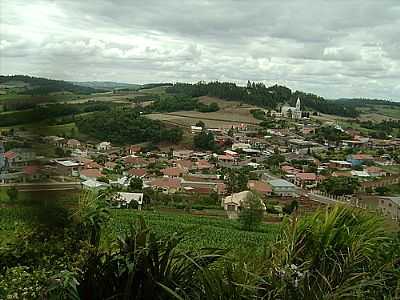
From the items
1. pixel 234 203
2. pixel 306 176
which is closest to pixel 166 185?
pixel 234 203

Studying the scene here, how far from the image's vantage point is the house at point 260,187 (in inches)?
700

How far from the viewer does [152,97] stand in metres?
20.8

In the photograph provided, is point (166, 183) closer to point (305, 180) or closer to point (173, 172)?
point (173, 172)

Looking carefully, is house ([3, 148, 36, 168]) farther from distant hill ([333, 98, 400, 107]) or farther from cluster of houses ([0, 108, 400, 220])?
distant hill ([333, 98, 400, 107])

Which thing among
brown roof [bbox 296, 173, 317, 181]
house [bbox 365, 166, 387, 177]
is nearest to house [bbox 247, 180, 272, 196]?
brown roof [bbox 296, 173, 317, 181]

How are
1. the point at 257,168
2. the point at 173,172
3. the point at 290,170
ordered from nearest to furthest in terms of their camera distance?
1. the point at 173,172
2. the point at 290,170
3. the point at 257,168

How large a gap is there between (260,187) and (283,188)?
907 mm

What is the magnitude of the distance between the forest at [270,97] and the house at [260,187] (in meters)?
15.1

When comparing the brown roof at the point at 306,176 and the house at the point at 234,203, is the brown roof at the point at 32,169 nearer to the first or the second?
the house at the point at 234,203

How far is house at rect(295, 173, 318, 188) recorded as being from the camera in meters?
19.2

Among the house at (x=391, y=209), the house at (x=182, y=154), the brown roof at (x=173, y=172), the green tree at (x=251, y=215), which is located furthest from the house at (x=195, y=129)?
the house at (x=391, y=209)

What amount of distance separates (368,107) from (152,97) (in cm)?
2584

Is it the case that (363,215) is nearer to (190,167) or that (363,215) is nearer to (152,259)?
(152,259)

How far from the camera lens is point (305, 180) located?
1964 centimetres
